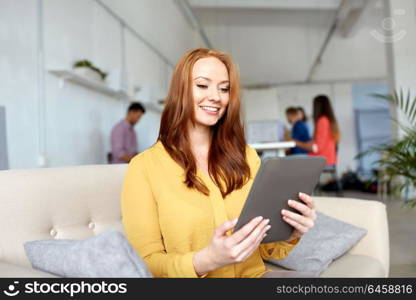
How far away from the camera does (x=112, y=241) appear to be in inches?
30.9

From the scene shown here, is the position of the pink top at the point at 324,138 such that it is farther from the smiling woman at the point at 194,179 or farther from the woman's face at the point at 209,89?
the woman's face at the point at 209,89

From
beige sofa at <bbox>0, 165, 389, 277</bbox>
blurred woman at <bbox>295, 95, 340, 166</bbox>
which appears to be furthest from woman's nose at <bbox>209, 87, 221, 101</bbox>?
blurred woman at <bbox>295, 95, 340, 166</bbox>

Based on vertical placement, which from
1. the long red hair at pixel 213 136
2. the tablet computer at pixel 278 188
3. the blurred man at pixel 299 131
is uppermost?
the blurred man at pixel 299 131

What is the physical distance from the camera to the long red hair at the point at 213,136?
1308mm

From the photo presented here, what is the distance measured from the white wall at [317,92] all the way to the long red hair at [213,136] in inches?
444

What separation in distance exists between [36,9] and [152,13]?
12.3 feet

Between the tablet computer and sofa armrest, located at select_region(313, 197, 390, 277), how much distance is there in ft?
2.89

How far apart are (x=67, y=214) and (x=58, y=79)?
117 inches

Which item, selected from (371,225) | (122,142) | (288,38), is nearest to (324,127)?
(122,142)

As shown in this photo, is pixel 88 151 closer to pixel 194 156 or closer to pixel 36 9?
pixel 36 9

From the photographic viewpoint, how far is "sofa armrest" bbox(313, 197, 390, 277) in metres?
1.83

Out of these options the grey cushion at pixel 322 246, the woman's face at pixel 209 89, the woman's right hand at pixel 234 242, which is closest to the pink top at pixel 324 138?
the grey cushion at pixel 322 246

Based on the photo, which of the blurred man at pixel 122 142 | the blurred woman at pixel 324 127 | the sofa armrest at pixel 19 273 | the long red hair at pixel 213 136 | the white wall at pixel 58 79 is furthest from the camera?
the blurred woman at pixel 324 127

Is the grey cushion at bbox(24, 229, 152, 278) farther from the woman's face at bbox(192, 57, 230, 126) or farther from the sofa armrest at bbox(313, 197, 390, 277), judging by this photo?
the sofa armrest at bbox(313, 197, 390, 277)
